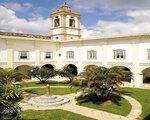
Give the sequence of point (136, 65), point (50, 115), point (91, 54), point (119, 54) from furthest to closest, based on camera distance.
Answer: point (91, 54) → point (119, 54) → point (136, 65) → point (50, 115)

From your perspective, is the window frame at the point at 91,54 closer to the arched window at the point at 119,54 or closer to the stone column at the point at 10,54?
the arched window at the point at 119,54

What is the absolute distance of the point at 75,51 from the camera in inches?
1385

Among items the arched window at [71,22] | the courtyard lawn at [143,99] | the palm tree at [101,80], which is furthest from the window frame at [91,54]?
the palm tree at [101,80]

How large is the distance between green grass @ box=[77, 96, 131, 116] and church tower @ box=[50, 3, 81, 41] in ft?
70.2

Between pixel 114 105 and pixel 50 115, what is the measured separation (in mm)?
5357

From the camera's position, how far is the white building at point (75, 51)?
28.4m

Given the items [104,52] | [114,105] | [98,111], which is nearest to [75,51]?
[104,52]

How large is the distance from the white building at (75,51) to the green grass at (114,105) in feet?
26.8

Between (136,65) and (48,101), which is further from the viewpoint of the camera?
(136,65)

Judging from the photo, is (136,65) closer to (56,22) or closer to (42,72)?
(42,72)

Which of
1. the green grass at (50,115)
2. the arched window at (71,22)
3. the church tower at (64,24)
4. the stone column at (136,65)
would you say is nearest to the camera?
the green grass at (50,115)

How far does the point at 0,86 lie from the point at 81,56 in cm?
2439

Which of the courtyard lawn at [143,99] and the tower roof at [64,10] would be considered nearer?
the courtyard lawn at [143,99]

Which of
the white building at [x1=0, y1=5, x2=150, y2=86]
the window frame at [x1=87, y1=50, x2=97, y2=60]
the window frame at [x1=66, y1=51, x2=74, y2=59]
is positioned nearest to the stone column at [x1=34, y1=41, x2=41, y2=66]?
the white building at [x1=0, y1=5, x2=150, y2=86]
